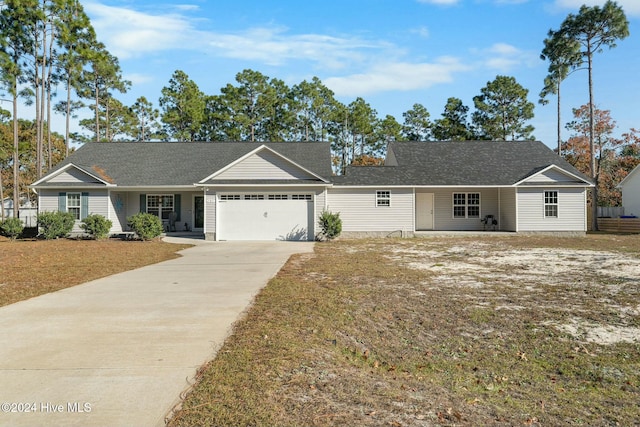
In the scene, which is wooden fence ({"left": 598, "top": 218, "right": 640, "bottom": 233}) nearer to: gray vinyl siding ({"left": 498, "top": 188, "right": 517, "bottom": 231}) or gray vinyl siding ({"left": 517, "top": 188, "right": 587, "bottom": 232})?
gray vinyl siding ({"left": 517, "top": 188, "right": 587, "bottom": 232})

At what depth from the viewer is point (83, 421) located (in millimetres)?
3152

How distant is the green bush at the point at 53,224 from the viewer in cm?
2009

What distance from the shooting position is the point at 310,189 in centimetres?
2048

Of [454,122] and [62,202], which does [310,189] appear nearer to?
[62,202]

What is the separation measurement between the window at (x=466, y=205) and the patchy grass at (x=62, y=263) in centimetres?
1531

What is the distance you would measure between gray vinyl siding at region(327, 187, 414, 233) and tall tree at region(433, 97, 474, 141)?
25.8 metres

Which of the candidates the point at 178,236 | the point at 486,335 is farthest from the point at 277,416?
the point at 178,236

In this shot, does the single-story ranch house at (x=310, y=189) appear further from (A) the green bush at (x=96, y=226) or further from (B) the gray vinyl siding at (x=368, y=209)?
(A) the green bush at (x=96, y=226)

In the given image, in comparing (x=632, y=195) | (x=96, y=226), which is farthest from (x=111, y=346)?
(x=632, y=195)

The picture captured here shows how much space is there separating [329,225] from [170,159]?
11.6 m

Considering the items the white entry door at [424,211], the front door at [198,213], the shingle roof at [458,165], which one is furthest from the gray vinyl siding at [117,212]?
the white entry door at [424,211]

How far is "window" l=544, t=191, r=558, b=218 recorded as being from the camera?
22469mm

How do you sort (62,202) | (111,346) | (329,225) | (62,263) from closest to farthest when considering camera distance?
(111,346)
(62,263)
(329,225)
(62,202)

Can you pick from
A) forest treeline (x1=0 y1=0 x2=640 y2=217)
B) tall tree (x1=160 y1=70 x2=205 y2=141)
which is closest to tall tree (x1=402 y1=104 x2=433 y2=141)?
forest treeline (x1=0 y1=0 x2=640 y2=217)
